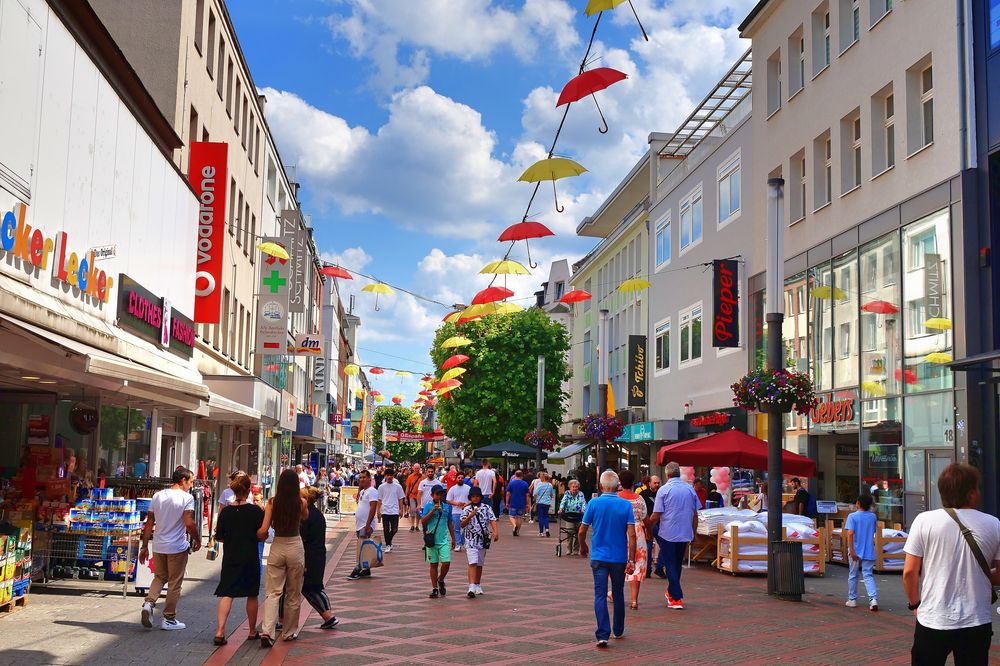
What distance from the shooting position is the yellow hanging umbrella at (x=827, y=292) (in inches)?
907

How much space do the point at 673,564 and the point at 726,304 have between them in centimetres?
1627

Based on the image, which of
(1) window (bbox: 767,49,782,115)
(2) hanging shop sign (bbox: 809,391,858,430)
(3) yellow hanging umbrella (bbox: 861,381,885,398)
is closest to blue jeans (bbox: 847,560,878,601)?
(3) yellow hanging umbrella (bbox: 861,381,885,398)

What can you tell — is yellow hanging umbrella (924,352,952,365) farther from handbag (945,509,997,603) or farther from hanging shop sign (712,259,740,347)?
handbag (945,509,997,603)

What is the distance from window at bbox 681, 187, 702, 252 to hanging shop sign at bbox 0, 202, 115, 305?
21.6 meters

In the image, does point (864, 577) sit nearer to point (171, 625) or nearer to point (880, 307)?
point (171, 625)

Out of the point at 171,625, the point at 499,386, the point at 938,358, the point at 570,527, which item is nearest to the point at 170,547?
the point at 171,625

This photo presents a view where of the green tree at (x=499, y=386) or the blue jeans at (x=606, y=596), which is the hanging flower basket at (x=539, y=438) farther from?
the blue jeans at (x=606, y=596)

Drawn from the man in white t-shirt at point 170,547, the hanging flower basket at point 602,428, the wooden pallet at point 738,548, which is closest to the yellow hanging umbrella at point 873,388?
the wooden pallet at point 738,548

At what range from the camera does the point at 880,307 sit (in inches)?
822

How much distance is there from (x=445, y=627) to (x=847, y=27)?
1750 cm

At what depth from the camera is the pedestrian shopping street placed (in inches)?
379

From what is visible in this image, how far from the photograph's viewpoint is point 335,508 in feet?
129

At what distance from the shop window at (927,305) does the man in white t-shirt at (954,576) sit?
12.6 m

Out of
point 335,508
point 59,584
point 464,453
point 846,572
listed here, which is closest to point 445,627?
point 59,584
